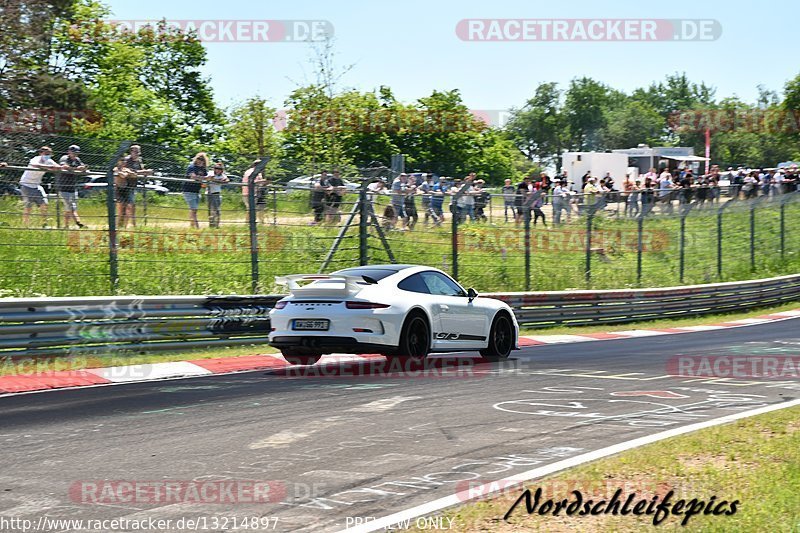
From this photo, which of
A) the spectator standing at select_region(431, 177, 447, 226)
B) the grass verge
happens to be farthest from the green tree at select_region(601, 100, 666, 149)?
the grass verge

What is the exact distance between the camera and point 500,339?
15.1m

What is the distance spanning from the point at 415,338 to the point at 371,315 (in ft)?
2.77

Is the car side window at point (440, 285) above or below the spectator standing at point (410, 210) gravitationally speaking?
below

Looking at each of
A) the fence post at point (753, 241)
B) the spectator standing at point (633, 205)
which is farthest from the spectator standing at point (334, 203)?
the fence post at point (753, 241)

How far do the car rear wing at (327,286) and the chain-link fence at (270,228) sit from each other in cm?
316

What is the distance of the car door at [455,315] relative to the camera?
1377 centimetres

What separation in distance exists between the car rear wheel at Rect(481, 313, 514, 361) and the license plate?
294cm

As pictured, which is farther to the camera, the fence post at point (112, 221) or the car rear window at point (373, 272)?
the fence post at point (112, 221)

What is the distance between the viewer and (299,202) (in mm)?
17703

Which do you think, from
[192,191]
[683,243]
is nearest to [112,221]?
[192,191]

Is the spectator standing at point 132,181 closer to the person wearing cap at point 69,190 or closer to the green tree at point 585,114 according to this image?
the person wearing cap at point 69,190

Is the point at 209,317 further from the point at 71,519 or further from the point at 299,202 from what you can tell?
the point at 71,519

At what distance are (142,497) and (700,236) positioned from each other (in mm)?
25953

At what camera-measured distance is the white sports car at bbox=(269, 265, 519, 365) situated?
12633mm
